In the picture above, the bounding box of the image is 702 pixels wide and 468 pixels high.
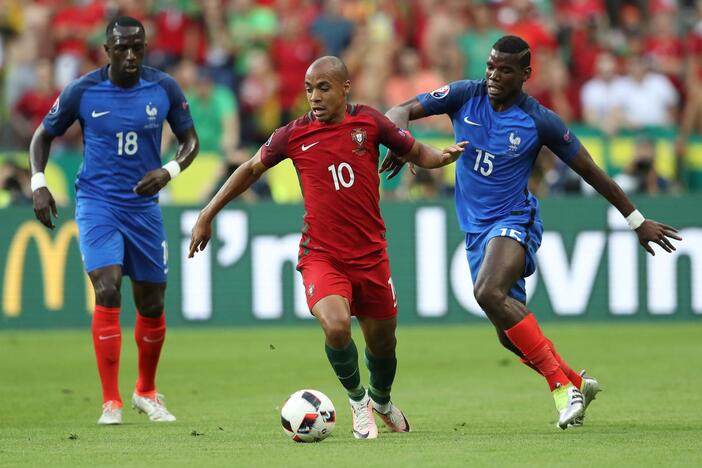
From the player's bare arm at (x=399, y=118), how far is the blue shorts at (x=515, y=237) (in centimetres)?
72

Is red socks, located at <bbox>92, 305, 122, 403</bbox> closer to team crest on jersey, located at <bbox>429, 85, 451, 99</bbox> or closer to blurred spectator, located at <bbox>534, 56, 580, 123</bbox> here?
team crest on jersey, located at <bbox>429, 85, 451, 99</bbox>

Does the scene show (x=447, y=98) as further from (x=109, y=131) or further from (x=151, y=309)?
(x=151, y=309)

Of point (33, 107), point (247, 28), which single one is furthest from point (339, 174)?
point (247, 28)

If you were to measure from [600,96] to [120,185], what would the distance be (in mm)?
11300

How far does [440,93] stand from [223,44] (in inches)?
A: 450

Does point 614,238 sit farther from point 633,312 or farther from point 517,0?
point 517,0

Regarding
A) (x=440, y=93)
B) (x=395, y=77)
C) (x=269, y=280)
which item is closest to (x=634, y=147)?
(x=395, y=77)

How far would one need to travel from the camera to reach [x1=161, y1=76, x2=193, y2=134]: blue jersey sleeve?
10.8 meters

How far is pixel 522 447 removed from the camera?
8.09m

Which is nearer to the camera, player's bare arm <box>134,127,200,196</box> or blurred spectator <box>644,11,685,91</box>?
player's bare arm <box>134,127,200,196</box>

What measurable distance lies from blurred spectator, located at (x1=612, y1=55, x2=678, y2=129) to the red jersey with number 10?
1185 cm

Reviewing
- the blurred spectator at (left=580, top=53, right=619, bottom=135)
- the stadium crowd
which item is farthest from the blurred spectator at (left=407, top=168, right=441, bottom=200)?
the blurred spectator at (left=580, top=53, right=619, bottom=135)

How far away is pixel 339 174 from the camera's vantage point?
8828mm

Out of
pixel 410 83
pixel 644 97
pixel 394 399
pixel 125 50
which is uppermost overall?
pixel 410 83
